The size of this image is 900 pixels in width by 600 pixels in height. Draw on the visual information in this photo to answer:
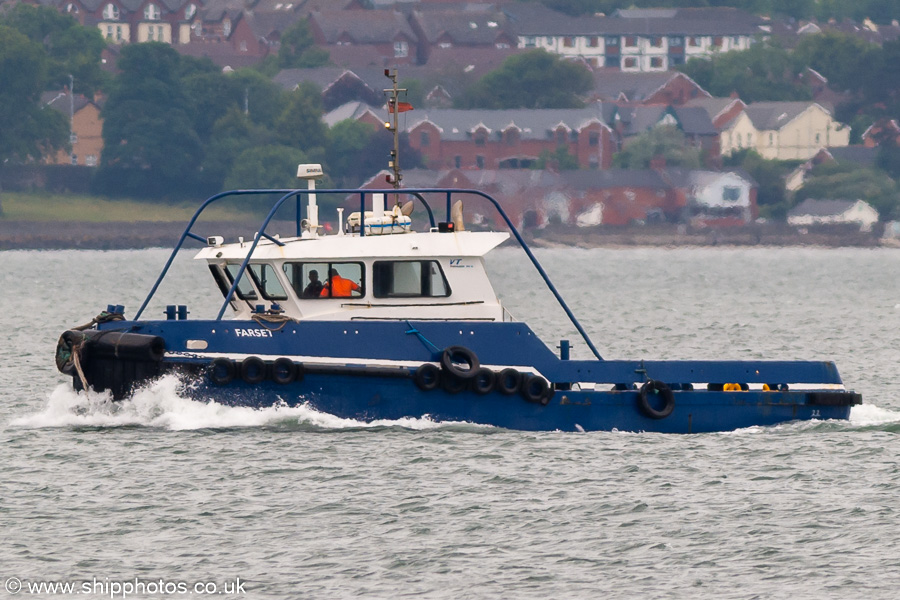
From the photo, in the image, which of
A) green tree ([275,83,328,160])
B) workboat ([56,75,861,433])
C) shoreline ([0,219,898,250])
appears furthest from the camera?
green tree ([275,83,328,160])

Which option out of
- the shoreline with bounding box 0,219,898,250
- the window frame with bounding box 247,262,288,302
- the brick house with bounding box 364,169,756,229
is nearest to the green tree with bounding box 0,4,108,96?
the shoreline with bounding box 0,219,898,250

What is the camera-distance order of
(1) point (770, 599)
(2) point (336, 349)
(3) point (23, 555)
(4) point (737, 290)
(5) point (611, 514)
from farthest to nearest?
(4) point (737, 290) < (2) point (336, 349) < (5) point (611, 514) < (3) point (23, 555) < (1) point (770, 599)

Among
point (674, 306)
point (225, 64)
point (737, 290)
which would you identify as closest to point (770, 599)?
point (674, 306)

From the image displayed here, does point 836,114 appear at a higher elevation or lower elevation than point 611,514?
higher

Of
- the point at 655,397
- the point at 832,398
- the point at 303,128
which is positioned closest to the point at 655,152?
the point at 303,128

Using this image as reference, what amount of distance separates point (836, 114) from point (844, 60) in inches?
443

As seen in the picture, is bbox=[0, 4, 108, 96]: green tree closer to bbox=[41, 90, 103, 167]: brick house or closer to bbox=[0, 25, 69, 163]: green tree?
bbox=[41, 90, 103, 167]: brick house

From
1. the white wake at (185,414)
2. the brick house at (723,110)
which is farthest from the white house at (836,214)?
the white wake at (185,414)

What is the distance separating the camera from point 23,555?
58.3ft

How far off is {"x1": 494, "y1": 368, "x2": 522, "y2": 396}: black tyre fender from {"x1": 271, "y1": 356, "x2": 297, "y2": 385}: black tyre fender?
2.70m

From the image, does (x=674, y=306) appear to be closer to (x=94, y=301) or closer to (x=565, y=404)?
(x=94, y=301)

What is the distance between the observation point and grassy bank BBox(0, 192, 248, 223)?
137m

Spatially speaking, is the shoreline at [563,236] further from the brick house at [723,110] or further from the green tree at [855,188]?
the brick house at [723,110]

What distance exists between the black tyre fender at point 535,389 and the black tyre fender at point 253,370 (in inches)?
136
